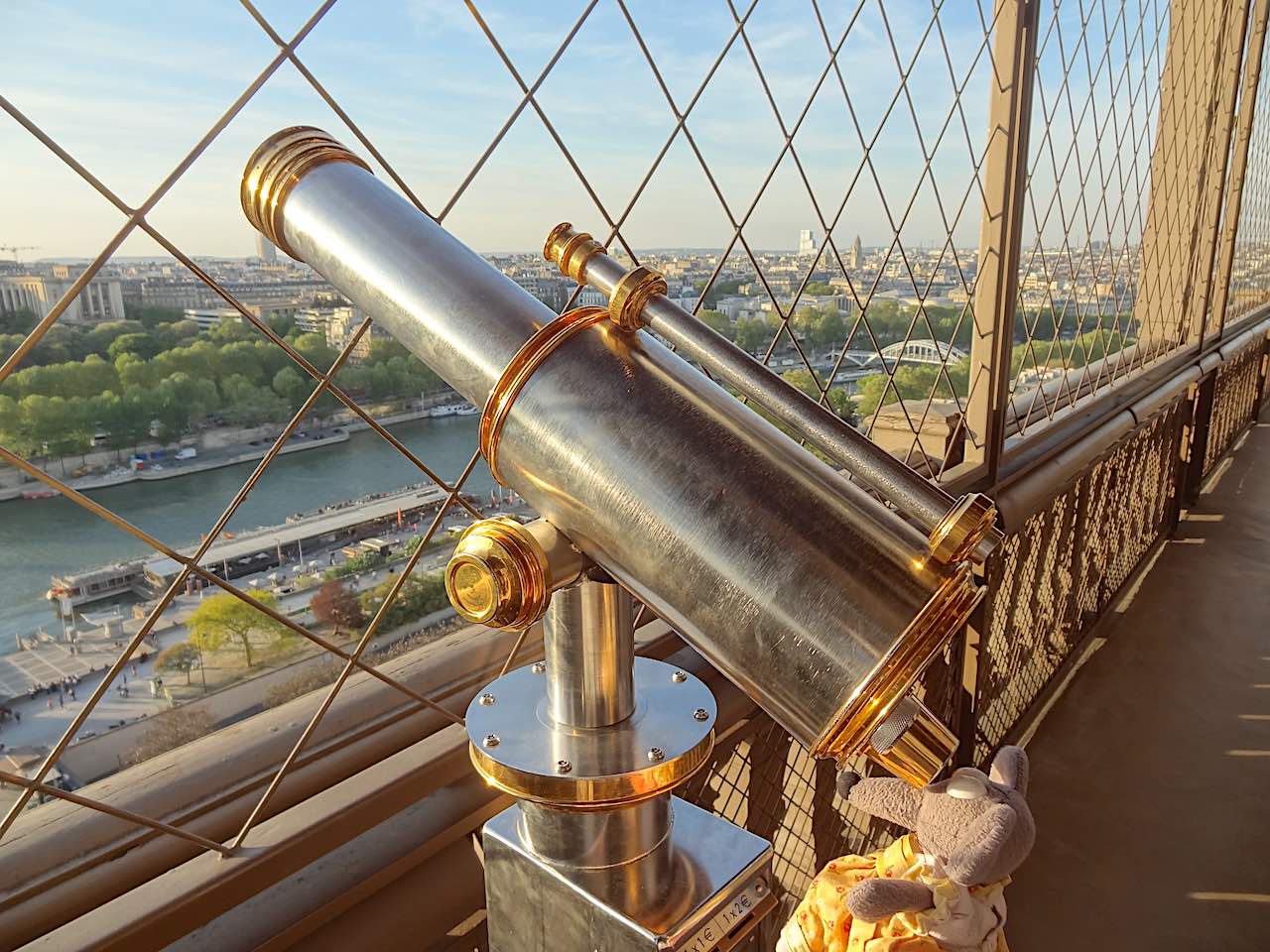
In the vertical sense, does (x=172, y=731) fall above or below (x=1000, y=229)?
below

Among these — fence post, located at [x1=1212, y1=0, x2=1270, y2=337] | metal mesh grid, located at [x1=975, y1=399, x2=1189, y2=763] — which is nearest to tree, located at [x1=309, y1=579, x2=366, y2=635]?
metal mesh grid, located at [x1=975, y1=399, x2=1189, y2=763]

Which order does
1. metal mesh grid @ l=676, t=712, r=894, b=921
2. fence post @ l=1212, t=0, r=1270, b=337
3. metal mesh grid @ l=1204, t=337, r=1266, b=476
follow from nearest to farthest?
metal mesh grid @ l=676, t=712, r=894, b=921
fence post @ l=1212, t=0, r=1270, b=337
metal mesh grid @ l=1204, t=337, r=1266, b=476

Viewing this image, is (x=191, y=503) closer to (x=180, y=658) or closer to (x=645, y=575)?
(x=180, y=658)

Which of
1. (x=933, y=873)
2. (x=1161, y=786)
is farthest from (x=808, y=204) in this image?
(x=1161, y=786)

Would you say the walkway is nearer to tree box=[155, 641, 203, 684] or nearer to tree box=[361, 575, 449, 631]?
tree box=[361, 575, 449, 631]

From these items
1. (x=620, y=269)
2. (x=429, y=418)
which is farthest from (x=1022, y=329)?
(x=620, y=269)

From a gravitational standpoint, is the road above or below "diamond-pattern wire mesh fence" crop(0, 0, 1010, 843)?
below
